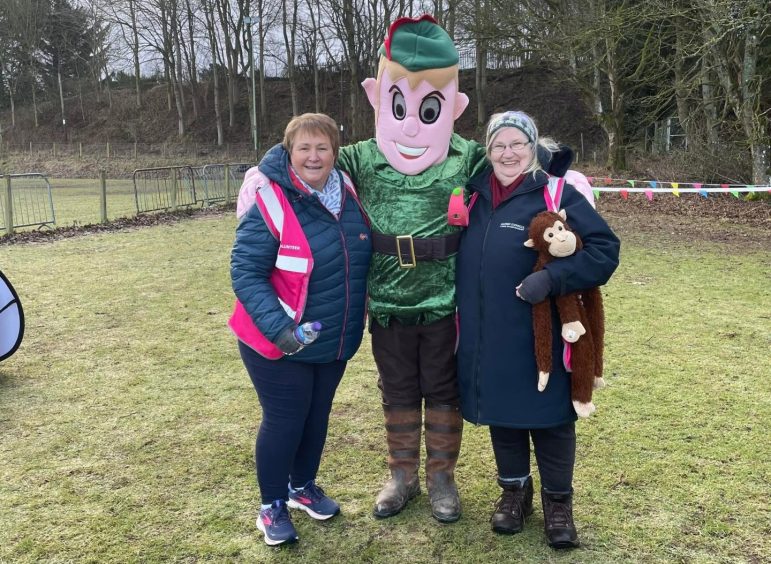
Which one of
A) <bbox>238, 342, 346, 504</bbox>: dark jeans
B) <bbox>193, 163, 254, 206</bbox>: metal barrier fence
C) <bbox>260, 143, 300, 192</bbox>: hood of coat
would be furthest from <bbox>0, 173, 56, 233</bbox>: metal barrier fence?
<bbox>238, 342, 346, 504</bbox>: dark jeans

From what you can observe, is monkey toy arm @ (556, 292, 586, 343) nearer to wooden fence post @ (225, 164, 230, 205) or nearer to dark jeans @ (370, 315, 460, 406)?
dark jeans @ (370, 315, 460, 406)

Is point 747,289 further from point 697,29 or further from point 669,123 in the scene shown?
point 669,123

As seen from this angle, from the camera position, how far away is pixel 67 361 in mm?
4617

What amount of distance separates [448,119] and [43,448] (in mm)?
2589

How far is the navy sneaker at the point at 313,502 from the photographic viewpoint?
268cm

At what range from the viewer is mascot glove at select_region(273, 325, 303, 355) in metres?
2.23

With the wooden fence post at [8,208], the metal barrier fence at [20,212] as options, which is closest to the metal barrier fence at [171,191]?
the metal barrier fence at [20,212]

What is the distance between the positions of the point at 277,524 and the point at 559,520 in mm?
1082

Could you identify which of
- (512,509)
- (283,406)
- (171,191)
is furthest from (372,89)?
(171,191)

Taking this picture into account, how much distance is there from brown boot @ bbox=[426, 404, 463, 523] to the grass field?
0.30 ft

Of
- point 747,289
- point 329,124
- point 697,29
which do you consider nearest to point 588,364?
point 329,124

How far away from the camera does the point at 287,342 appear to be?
223cm

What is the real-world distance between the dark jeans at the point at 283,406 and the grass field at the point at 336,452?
0.29m

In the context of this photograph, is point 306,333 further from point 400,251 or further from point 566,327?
point 566,327
